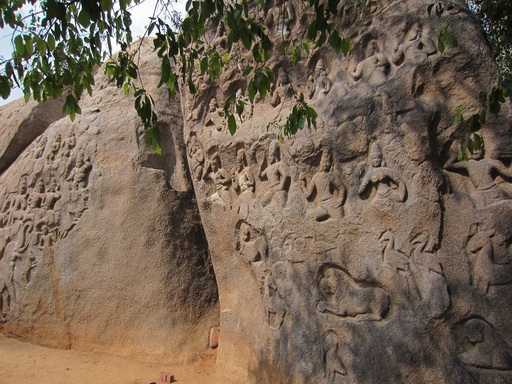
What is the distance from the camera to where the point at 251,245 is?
16.3 feet

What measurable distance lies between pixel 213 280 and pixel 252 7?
2.95m

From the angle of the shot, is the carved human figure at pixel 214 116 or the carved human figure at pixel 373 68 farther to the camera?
the carved human figure at pixel 214 116

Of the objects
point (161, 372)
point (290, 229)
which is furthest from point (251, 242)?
point (161, 372)

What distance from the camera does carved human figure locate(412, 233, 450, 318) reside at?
11.9 feet

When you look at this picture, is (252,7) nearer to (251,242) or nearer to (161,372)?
(251,242)

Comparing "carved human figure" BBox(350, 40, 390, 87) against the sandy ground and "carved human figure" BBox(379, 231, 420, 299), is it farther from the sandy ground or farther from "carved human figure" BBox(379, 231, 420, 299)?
the sandy ground

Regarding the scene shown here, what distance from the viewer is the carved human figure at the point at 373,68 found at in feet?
13.8

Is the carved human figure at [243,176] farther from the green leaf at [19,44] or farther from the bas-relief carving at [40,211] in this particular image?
the green leaf at [19,44]

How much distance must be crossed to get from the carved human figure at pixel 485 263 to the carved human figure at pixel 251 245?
5.95 feet

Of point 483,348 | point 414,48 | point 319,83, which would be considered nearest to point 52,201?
point 319,83

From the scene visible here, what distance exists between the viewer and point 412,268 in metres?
3.80

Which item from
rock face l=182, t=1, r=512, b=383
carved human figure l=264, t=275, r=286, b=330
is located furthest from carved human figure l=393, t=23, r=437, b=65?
carved human figure l=264, t=275, r=286, b=330

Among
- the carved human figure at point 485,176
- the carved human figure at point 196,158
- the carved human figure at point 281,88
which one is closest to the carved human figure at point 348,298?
the carved human figure at point 485,176

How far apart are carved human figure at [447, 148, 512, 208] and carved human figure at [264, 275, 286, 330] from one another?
180 cm
